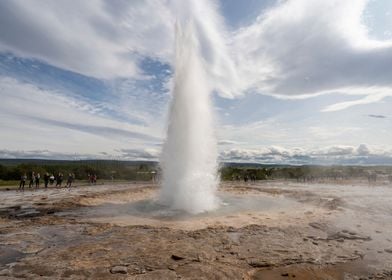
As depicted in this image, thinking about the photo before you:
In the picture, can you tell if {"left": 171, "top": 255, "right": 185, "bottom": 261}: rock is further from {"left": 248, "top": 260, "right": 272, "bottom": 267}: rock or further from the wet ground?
{"left": 248, "top": 260, "right": 272, "bottom": 267}: rock

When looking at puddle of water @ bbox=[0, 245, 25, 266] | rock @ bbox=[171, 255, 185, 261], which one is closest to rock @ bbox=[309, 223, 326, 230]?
rock @ bbox=[171, 255, 185, 261]

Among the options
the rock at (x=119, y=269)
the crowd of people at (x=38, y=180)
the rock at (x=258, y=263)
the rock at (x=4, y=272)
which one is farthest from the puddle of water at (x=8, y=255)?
the crowd of people at (x=38, y=180)

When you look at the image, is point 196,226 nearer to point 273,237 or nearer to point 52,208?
point 273,237

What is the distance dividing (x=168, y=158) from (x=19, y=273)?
12.1 metres

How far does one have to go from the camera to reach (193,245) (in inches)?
345

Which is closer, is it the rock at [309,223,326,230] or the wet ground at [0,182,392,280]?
the wet ground at [0,182,392,280]

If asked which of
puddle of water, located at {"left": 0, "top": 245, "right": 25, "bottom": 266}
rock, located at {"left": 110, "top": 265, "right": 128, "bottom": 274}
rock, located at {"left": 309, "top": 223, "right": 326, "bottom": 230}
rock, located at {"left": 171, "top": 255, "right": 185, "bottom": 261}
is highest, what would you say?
rock, located at {"left": 309, "top": 223, "right": 326, "bottom": 230}

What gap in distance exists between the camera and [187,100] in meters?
18.5

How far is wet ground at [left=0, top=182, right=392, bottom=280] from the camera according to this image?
6870 mm

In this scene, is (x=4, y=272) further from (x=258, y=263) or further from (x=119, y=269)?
(x=258, y=263)

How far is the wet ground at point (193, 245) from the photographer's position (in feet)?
22.5

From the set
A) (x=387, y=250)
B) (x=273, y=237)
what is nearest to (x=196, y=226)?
(x=273, y=237)

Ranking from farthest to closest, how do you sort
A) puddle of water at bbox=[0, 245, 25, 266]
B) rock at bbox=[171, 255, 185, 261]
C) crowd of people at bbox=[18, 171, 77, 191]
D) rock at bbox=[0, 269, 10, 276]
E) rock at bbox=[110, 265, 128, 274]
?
crowd of people at bbox=[18, 171, 77, 191]
rock at bbox=[171, 255, 185, 261]
puddle of water at bbox=[0, 245, 25, 266]
rock at bbox=[110, 265, 128, 274]
rock at bbox=[0, 269, 10, 276]

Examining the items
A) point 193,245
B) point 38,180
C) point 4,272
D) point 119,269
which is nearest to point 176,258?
point 193,245
